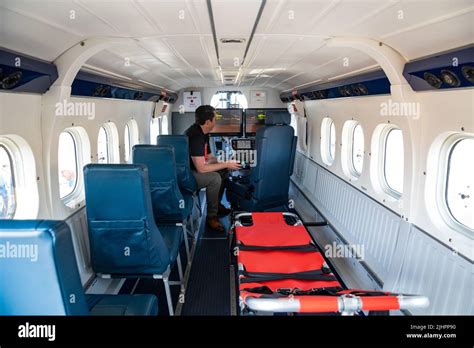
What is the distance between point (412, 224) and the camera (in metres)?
3.30

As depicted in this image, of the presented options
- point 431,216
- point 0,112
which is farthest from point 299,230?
point 0,112

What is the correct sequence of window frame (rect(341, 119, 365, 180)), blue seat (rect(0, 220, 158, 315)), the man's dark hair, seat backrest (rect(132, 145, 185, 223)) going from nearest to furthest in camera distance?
blue seat (rect(0, 220, 158, 315)) → seat backrest (rect(132, 145, 185, 223)) → window frame (rect(341, 119, 365, 180)) → the man's dark hair

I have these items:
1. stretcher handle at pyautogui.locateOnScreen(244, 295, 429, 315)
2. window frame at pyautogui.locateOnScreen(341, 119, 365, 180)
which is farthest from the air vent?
window frame at pyautogui.locateOnScreen(341, 119, 365, 180)

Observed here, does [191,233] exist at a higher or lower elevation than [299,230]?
lower

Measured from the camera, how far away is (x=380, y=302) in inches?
84.7

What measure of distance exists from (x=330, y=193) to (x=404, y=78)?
11.0 feet

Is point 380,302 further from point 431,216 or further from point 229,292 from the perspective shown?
point 229,292

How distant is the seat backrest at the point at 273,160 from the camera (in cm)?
577

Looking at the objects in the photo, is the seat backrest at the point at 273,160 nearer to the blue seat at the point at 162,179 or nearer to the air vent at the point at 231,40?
the blue seat at the point at 162,179

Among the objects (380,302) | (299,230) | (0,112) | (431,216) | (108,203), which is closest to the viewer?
(380,302)

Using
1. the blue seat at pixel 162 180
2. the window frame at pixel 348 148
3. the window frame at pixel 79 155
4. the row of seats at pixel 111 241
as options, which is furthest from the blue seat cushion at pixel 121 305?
the window frame at pixel 348 148

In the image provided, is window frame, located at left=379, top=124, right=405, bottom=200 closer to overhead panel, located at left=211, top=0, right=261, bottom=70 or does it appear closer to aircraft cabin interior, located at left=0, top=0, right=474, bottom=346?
aircraft cabin interior, located at left=0, top=0, right=474, bottom=346

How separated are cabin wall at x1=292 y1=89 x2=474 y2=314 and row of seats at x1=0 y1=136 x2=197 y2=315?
2.25 metres

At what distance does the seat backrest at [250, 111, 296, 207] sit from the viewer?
5766 mm
